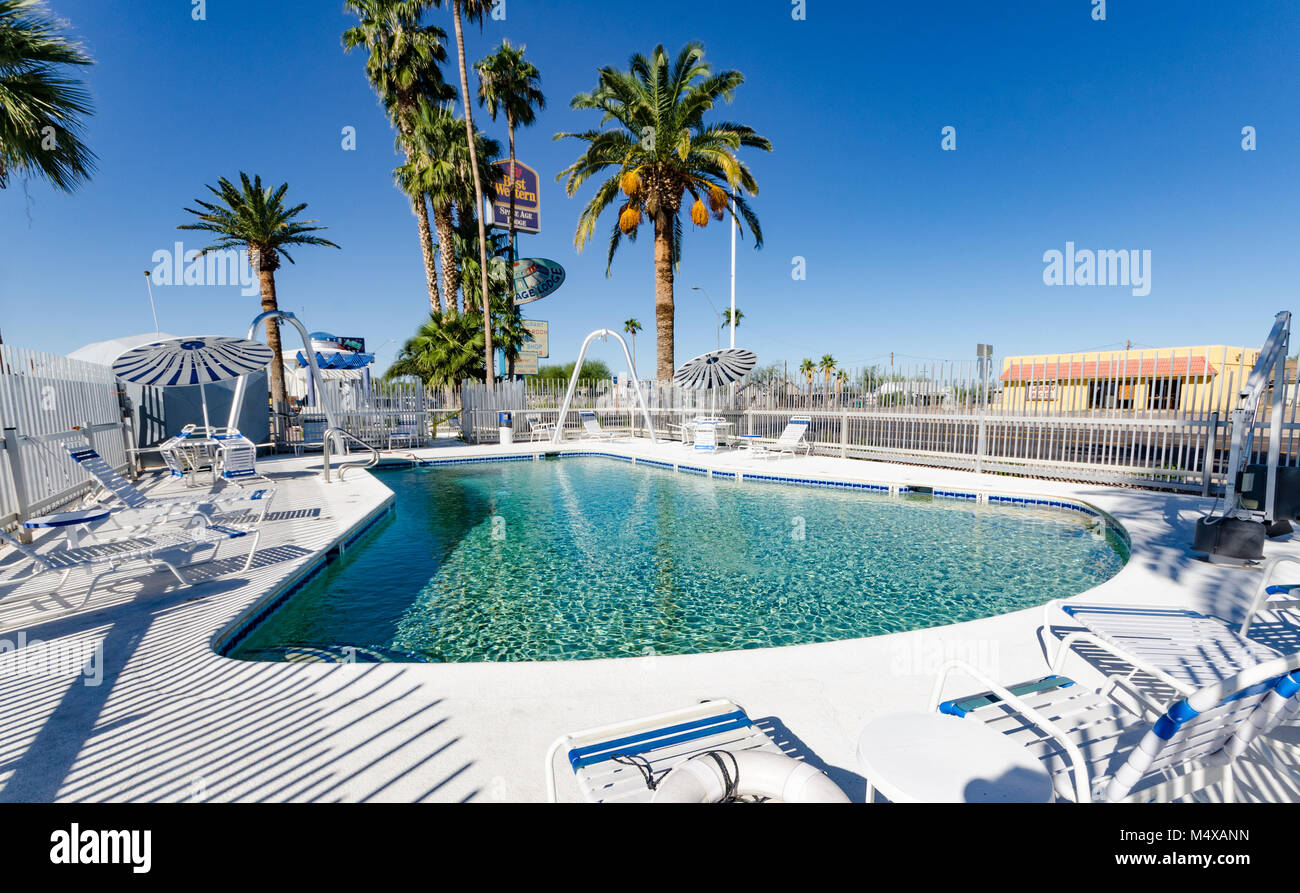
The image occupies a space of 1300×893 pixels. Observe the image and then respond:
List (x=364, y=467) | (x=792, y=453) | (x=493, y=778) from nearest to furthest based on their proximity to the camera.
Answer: (x=493, y=778) < (x=364, y=467) < (x=792, y=453)

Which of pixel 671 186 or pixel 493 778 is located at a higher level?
pixel 671 186

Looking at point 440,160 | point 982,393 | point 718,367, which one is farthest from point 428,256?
point 982,393

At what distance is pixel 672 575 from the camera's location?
621 centimetres

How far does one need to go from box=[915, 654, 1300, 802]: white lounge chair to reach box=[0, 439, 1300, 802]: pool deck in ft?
1.41

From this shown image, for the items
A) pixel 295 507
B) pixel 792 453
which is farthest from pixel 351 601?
pixel 792 453

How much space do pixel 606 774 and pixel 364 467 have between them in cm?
1371

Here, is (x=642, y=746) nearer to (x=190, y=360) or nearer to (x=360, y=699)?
(x=360, y=699)

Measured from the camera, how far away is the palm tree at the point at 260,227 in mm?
18594

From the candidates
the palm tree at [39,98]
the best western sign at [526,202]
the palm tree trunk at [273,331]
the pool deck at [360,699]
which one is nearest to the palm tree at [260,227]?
the palm tree trunk at [273,331]

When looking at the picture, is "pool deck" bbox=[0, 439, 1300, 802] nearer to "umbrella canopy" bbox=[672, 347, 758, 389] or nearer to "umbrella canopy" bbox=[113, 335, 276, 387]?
"umbrella canopy" bbox=[113, 335, 276, 387]

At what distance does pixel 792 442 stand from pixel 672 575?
893 cm

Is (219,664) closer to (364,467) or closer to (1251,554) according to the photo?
(1251,554)

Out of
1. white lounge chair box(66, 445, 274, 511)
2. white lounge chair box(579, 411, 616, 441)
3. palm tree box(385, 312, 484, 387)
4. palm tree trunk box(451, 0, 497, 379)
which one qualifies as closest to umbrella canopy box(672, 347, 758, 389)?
white lounge chair box(579, 411, 616, 441)
